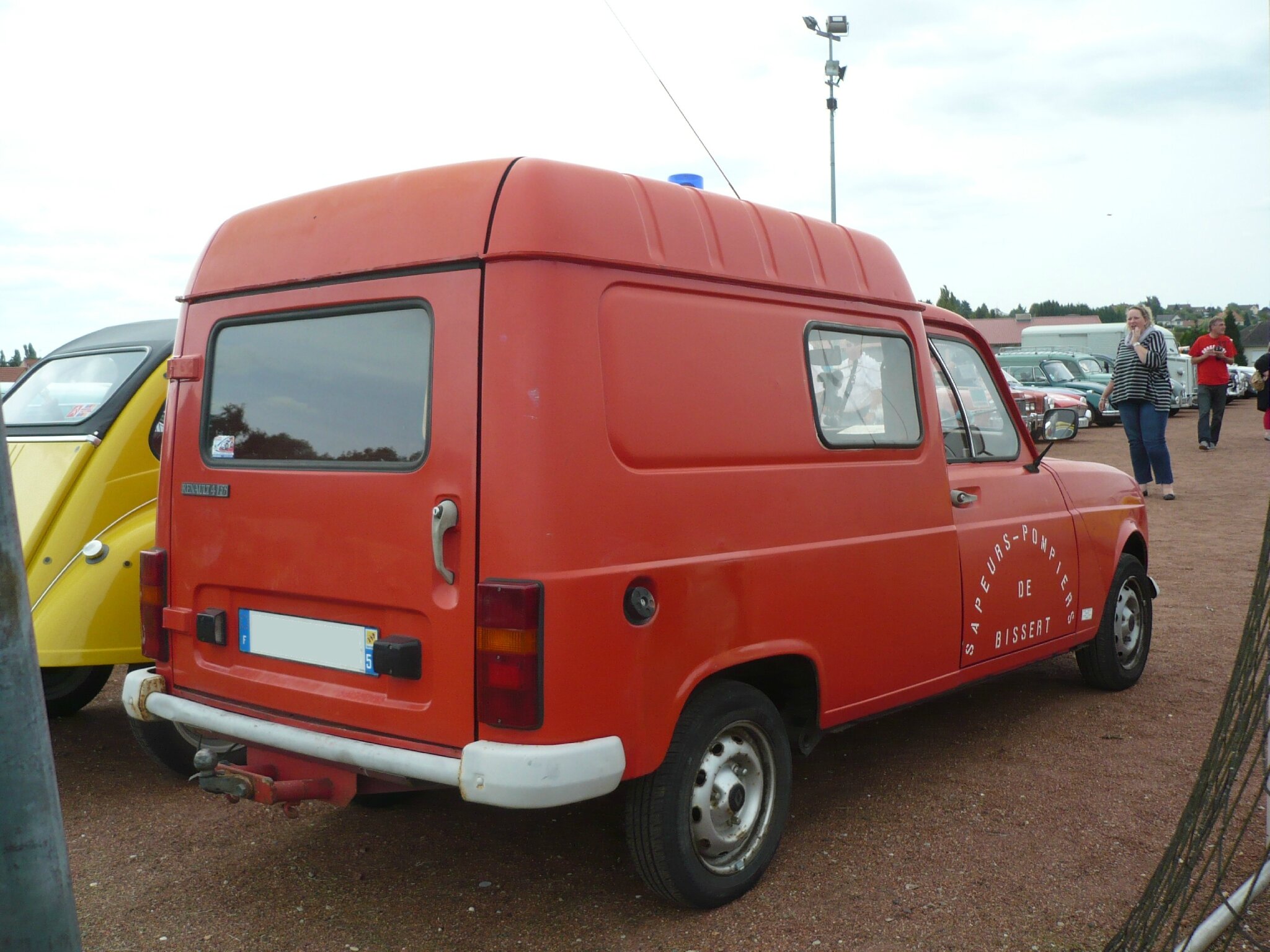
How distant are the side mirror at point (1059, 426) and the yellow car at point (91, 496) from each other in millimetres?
3879

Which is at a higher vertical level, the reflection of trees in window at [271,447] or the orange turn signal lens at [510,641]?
the reflection of trees in window at [271,447]

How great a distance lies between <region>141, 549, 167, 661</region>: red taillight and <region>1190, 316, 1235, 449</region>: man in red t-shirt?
15.7m

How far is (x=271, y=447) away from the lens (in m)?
3.53

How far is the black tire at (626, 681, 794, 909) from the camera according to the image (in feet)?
10.7

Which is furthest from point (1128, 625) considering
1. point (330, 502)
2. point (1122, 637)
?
point (330, 502)

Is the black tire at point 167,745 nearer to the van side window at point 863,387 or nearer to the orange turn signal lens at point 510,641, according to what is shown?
the orange turn signal lens at point 510,641

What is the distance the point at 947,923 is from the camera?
3.39m

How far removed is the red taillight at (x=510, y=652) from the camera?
9.48 feet

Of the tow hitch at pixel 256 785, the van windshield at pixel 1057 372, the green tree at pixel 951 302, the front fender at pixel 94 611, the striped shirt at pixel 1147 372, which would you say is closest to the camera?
the tow hitch at pixel 256 785

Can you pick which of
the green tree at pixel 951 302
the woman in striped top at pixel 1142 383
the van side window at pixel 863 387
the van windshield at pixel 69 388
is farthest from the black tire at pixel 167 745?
the green tree at pixel 951 302

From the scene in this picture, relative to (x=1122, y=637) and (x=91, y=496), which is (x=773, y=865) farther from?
(x=91, y=496)

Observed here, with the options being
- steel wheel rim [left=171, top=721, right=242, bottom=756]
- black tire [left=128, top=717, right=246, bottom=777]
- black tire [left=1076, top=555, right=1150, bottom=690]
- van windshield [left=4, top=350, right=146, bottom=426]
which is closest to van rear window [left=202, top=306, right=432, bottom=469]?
steel wheel rim [left=171, top=721, right=242, bottom=756]

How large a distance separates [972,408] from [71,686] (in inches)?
180

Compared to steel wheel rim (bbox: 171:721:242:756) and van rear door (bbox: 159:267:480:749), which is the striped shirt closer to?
van rear door (bbox: 159:267:480:749)
